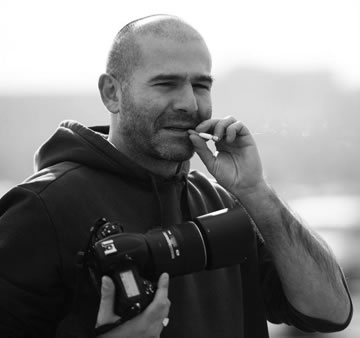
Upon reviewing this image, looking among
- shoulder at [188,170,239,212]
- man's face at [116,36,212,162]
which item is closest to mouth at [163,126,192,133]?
man's face at [116,36,212,162]

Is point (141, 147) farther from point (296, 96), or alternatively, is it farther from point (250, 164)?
point (296, 96)

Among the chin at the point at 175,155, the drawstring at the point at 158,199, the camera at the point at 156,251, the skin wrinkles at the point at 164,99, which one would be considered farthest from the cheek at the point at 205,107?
the camera at the point at 156,251

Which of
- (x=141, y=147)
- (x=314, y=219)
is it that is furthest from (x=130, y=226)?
(x=314, y=219)

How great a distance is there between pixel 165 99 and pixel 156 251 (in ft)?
1.63

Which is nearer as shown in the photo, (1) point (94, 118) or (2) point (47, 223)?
(2) point (47, 223)

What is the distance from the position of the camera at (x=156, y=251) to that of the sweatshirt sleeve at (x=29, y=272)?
15cm

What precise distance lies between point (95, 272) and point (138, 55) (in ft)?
2.32

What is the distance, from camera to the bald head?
221 cm

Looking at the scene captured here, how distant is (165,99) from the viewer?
7.07 feet

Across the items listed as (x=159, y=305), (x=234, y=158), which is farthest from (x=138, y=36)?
(x=159, y=305)

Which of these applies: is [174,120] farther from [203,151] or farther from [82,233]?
[82,233]

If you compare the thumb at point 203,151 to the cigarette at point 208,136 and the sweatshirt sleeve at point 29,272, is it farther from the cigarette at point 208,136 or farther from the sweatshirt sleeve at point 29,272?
the sweatshirt sleeve at point 29,272

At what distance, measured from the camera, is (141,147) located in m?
2.20

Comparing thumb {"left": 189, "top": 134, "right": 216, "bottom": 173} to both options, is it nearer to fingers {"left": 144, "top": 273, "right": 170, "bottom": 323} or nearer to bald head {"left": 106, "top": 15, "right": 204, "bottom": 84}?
bald head {"left": 106, "top": 15, "right": 204, "bottom": 84}
